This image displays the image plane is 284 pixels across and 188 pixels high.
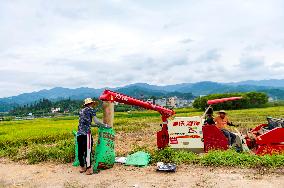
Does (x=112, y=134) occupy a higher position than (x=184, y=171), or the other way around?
(x=112, y=134)

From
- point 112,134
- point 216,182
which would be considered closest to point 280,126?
point 216,182

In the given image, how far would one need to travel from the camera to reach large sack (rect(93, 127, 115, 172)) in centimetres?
1109

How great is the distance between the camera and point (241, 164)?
10852mm

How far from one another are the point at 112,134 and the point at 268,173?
4.32m

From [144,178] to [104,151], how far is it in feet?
5.34

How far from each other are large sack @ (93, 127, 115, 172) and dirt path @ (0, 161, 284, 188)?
9.2 inches

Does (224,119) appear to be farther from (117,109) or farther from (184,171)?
(117,109)

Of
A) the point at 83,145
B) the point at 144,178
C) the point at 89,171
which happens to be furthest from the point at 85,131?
the point at 144,178

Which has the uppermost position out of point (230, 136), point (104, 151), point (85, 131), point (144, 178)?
point (85, 131)

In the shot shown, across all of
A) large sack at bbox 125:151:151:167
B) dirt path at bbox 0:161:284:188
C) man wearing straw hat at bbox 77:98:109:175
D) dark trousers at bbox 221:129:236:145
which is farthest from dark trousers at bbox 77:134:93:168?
dark trousers at bbox 221:129:236:145

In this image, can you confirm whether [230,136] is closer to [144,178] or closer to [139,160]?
[139,160]

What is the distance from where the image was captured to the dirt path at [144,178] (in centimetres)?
939

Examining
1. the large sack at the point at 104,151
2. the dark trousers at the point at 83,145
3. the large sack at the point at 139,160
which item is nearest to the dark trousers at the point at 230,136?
the large sack at the point at 139,160

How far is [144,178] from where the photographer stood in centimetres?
1007
